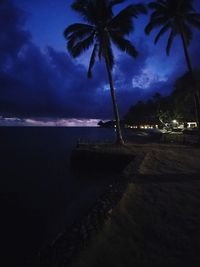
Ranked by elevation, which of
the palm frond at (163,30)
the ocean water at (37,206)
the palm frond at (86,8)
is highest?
the palm frond at (86,8)

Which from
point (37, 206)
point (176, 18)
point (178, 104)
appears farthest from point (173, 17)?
point (37, 206)

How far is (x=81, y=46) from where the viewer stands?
66.1ft

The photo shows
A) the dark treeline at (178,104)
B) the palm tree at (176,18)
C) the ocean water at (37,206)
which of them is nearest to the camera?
the ocean water at (37,206)

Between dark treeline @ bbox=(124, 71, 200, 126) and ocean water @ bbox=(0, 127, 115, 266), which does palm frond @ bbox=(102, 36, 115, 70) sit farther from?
ocean water @ bbox=(0, 127, 115, 266)

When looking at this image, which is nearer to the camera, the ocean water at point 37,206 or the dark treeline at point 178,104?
the ocean water at point 37,206

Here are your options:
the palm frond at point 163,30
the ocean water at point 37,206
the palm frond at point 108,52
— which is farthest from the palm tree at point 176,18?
the ocean water at point 37,206

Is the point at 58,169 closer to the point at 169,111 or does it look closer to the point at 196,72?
the point at 196,72

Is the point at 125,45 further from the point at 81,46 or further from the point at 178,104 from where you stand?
the point at 178,104

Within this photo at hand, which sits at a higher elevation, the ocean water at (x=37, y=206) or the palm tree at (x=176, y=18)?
the palm tree at (x=176, y=18)

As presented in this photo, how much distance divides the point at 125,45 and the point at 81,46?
4529mm

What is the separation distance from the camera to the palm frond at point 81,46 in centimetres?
2014

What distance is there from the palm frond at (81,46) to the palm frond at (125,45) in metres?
2.29

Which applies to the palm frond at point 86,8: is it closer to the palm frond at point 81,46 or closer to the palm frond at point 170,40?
the palm frond at point 81,46

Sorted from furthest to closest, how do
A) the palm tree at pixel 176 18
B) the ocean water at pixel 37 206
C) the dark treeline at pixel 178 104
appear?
1. the dark treeline at pixel 178 104
2. the palm tree at pixel 176 18
3. the ocean water at pixel 37 206
